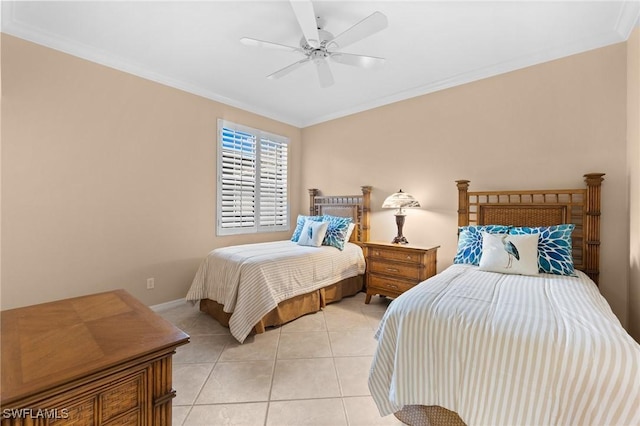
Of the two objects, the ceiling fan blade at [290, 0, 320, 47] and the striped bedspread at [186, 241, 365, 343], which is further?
the striped bedspread at [186, 241, 365, 343]

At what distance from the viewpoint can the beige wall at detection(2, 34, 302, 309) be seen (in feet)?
7.65

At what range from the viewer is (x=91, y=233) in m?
2.71

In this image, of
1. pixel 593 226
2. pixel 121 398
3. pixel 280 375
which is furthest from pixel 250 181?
pixel 593 226

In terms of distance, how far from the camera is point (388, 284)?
3.22 m

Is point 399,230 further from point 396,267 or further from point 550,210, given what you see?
point 550,210

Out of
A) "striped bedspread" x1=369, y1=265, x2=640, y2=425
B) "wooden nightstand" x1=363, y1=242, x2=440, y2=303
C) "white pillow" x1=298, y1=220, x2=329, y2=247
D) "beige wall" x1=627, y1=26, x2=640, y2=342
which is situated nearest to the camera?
"striped bedspread" x1=369, y1=265, x2=640, y2=425

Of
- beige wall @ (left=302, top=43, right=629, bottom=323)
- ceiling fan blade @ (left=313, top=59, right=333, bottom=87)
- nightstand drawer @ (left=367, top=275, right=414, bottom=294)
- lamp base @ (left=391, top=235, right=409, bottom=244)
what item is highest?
ceiling fan blade @ (left=313, top=59, right=333, bottom=87)

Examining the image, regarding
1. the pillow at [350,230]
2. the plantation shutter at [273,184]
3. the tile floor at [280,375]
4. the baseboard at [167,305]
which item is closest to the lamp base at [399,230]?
the pillow at [350,230]

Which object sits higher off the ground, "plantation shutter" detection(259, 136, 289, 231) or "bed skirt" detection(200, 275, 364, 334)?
"plantation shutter" detection(259, 136, 289, 231)

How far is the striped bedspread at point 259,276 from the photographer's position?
8.16 feet

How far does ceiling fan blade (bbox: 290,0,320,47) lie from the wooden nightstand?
2.22 meters

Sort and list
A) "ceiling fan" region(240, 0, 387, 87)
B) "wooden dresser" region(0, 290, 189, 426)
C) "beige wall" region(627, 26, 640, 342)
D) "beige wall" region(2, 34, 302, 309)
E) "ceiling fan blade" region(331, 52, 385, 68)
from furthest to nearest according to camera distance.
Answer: "beige wall" region(2, 34, 302, 309), "ceiling fan blade" region(331, 52, 385, 68), "beige wall" region(627, 26, 640, 342), "ceiling fan" region(240, 0, 387, 87), "wooden dresser" region(0, 290, 189, 426)

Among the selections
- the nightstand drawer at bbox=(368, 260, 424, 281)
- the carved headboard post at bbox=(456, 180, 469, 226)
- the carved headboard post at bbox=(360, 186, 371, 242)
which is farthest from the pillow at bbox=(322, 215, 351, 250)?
the carved headboard post at bbox=(456, 180, 469, 226)

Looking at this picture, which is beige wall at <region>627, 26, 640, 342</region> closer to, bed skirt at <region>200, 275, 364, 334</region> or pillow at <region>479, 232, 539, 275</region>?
pillow at <region>479, 232, 539, 275</region>
